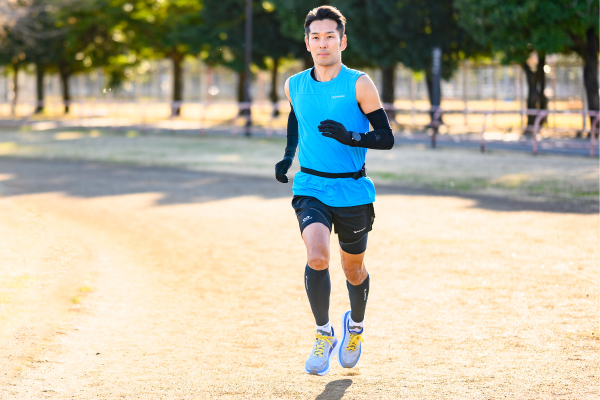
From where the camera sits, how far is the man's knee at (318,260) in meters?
4.89

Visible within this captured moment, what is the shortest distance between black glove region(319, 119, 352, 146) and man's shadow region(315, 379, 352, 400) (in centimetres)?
135

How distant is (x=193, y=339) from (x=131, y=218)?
587cm

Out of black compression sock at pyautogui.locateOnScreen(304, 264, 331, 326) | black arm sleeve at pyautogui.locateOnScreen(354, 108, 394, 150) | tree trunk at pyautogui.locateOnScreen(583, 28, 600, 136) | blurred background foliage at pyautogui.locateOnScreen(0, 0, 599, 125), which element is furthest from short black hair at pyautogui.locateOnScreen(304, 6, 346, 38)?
tree trunk at pyautogui.locateOnScreen(583, 28, 600, 136)

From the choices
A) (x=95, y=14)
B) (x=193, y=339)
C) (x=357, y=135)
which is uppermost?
(x=95, y=14)

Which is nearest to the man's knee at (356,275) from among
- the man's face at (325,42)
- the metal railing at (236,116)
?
the man's face at (325,42)

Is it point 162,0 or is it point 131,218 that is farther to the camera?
point 162,0

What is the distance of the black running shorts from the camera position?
4961 millimetres

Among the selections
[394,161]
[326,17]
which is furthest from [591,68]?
[326,17]

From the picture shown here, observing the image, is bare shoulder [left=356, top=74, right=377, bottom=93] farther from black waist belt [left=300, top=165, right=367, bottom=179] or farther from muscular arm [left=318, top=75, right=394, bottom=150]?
black waist belt [left=300, top=165, right=367, bottom=179]

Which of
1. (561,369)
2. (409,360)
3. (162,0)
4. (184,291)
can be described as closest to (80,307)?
(184,291)

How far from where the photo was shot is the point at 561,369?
4.94 meters

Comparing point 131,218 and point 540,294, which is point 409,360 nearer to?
point 540,294

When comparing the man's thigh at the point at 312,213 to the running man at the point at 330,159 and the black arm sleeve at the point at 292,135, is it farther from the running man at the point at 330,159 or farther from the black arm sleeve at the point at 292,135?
the black arm sleeve at the point at 292,135

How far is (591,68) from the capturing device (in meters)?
27.1
